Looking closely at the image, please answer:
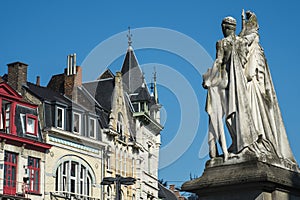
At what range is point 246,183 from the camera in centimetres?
934

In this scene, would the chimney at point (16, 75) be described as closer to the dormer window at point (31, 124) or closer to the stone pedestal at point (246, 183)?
the dormer window at point (31, 124)

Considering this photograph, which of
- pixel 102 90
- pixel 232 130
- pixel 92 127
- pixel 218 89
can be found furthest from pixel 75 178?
pixel 232 130

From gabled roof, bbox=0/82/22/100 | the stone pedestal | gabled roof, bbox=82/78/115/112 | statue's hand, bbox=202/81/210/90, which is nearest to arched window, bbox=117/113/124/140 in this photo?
gabled roof, bbox=82/78/115/112

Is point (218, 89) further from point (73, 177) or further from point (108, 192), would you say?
point (108, 192)

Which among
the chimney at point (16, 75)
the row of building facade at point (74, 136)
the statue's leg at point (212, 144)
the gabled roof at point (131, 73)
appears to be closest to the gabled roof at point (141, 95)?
the row of building facade at point (74, 136)

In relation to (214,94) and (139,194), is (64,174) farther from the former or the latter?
(214,94)

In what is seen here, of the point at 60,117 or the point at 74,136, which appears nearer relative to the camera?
the point at 60,117

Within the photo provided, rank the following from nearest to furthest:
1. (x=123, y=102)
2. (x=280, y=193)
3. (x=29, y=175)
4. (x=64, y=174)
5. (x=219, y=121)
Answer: (x=280, y=193), (x=219, y=121), (x=29, y=175), (x=64, y=174), (x=123, y=102)

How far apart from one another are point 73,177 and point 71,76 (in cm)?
962

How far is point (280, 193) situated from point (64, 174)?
36588 mm

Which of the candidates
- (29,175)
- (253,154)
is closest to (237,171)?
(253,154)

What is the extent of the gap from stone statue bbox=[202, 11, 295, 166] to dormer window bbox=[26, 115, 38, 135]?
3303cm

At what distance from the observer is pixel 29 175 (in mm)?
41656

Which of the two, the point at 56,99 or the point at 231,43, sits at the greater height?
the point at 56,99
